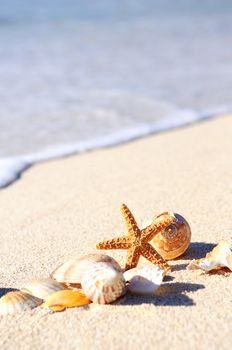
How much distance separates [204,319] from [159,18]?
1084 cm

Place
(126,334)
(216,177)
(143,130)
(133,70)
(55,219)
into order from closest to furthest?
1. (126,334)
2. (55,219)
3. (216,177)
4. (143,130)
5. (133,70)

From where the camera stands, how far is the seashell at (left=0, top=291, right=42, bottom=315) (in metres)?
2.35

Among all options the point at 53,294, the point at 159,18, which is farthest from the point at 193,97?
the point at 159,18

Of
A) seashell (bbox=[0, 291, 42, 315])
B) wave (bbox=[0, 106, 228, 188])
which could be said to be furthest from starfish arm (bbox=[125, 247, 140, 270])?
wave (bbox=[0, 106, 228, 188])

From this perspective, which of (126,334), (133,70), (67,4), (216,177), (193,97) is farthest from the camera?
(67,4)

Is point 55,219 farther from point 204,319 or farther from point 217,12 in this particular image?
point 217,12

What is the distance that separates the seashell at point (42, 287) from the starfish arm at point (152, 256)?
13.1 inches

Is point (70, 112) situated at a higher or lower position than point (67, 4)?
lower

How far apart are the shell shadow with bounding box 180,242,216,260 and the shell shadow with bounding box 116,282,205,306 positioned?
34 centimetres

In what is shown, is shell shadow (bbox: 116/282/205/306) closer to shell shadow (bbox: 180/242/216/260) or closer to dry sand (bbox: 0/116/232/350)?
dry sand (bbox: 0/116/232/350)

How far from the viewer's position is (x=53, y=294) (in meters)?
2.38

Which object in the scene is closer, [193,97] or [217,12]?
[193,97]

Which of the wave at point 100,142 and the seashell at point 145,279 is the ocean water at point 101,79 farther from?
the seashell at point 145,279

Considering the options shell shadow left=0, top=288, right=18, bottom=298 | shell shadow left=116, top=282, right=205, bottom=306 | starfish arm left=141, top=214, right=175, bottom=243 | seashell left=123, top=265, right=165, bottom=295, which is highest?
starfish arm left=141, top=214, right=175, bottom=243
